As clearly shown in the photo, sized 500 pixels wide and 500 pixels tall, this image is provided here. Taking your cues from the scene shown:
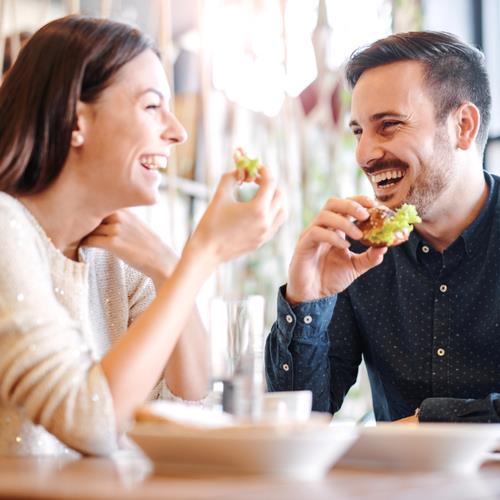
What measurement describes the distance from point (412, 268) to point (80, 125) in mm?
1102

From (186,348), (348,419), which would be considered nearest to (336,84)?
(348,419)

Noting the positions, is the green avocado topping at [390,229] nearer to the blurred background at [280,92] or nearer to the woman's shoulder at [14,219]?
the woman's shoulder at [14,219]

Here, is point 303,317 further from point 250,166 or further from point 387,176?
Answer: point 250,166

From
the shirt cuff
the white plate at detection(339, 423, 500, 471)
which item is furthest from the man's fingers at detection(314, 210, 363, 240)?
the white plate at detection(339, 423, 500, 471)

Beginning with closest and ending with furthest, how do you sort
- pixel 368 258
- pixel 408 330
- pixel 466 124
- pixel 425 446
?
pixel 425 446 → pixel 368 258 → pixel 408 330 → pixel 466 124

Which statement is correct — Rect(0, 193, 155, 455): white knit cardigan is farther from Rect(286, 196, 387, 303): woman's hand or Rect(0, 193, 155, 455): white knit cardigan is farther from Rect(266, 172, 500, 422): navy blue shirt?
Rect(266, 172, 500, 422): navy blue shirt

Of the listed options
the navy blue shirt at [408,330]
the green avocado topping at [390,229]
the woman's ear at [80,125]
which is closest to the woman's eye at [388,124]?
the navy blue shirt at [408,330]

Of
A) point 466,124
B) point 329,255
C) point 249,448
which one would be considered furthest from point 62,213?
point 466,124

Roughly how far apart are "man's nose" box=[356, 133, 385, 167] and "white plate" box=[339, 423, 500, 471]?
1.40 metres

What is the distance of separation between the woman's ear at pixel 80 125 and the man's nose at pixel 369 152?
960 mm

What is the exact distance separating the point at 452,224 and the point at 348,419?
1951 millimetres

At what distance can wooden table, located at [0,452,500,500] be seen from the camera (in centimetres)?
86

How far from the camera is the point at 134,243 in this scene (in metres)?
1.78

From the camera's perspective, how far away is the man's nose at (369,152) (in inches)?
96.4
